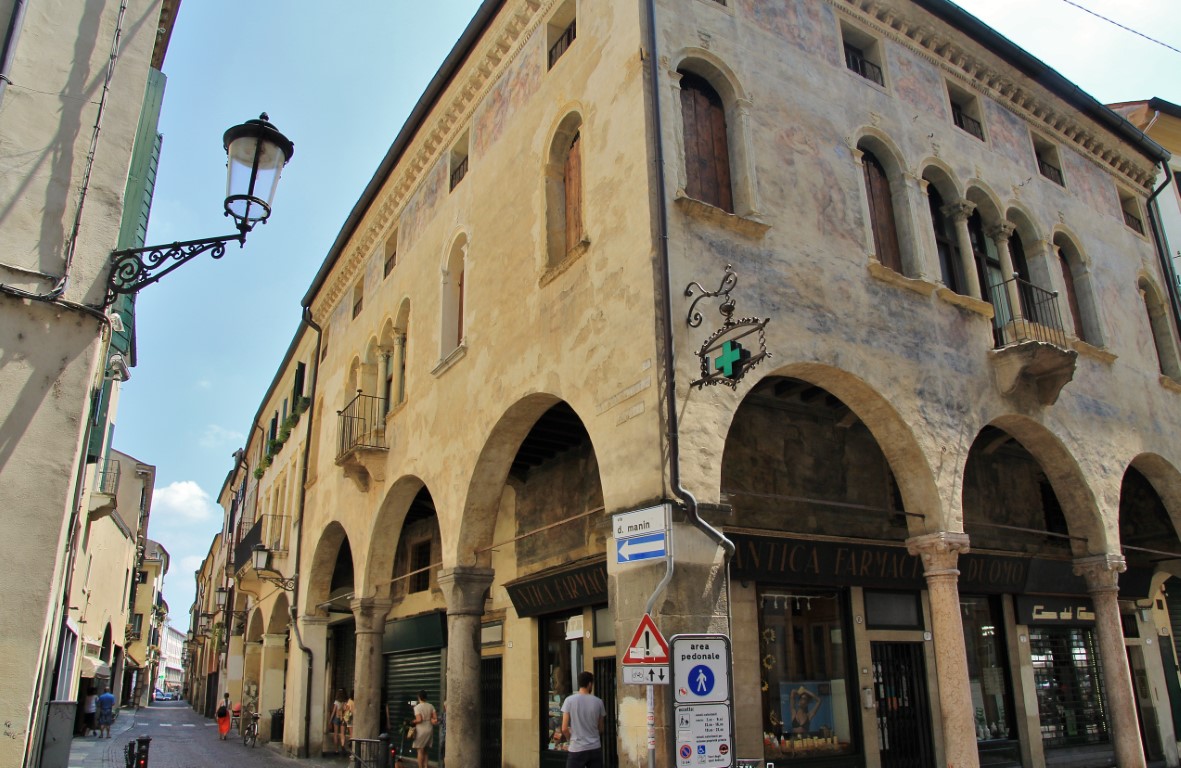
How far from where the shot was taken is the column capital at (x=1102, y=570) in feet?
38.4

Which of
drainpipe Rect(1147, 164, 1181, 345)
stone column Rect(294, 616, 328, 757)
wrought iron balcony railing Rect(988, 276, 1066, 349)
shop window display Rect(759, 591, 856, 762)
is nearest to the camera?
shop window display Rect(759, 591, 856, 762)

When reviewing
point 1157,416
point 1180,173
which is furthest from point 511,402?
point 1180,173

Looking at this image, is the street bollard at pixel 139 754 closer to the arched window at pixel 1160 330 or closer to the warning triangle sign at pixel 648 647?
the warning triangle sign at pixel 648 647

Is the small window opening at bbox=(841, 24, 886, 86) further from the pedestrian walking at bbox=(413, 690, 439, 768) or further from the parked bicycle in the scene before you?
the parked bicycle

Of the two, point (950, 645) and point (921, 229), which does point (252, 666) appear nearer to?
point (950, 645)

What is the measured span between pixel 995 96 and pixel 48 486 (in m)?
14.2

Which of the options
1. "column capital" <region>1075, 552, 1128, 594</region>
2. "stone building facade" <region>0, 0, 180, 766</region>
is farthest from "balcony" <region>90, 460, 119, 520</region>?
"column capital" <region>1075, 552, 1128, 594</region>

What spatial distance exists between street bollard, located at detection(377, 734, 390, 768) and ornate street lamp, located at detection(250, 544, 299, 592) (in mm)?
6895

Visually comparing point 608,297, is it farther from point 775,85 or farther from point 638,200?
point 775,85

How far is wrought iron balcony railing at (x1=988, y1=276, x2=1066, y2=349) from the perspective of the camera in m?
11.9

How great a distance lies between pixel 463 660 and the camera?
441 inches

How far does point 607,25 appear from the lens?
9.95 m

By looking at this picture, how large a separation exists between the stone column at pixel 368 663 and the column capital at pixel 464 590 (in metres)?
3.98

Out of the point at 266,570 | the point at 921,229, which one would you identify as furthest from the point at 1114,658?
the point at 266,570
